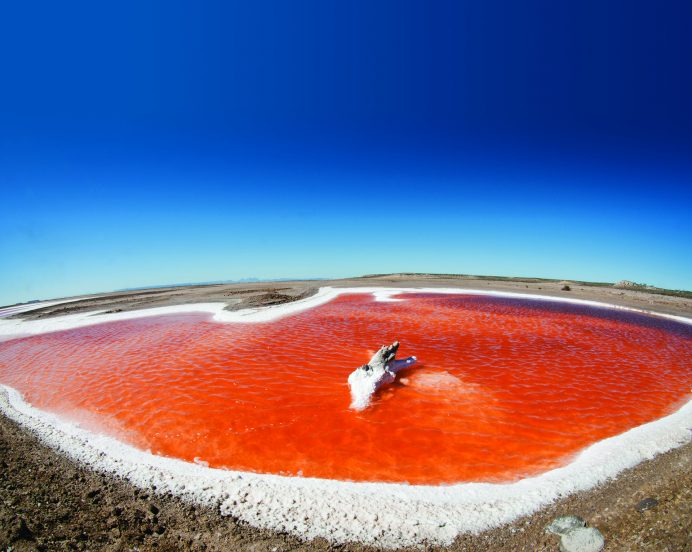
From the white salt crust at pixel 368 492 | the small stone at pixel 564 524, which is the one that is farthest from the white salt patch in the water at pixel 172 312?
the small stone at pixel 564 524

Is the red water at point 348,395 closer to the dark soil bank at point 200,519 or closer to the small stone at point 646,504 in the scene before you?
the dark soil bank at point 200,519

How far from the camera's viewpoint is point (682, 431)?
588cm

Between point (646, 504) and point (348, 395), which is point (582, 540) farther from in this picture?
point (348, 395)

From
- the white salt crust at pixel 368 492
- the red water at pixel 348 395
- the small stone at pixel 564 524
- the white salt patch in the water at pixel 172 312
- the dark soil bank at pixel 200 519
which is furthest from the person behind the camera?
the white salt patch in the water at pixel 172 312

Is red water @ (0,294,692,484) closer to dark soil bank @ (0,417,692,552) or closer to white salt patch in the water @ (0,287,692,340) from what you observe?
dark soil bank @ (0,417,692,552)

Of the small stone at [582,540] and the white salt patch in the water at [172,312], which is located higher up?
the white salt patch in the water at [172,312]

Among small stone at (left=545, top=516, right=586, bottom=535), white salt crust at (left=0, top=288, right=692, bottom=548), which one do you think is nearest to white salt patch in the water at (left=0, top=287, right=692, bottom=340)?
white salt crust at (left=0, top=288, right=692, bottom=548)

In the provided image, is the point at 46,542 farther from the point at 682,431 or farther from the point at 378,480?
the point at 682,431

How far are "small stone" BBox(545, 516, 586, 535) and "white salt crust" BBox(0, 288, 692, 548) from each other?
1.03 feet

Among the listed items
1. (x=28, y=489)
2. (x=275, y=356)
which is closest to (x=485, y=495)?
(x=28, y=489)

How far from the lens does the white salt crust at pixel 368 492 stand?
12.8 feet

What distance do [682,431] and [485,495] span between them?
14.9 feet

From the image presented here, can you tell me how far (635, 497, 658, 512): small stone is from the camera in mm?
3701

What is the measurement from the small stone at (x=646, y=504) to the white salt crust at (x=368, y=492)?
71 cm
